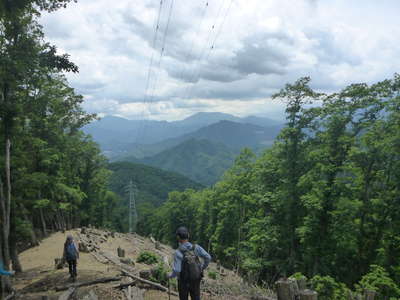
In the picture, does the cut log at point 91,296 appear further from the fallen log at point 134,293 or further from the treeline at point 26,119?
the treeline at point 26,119

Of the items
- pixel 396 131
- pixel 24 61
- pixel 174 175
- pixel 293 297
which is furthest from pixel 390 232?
pixel 174 175

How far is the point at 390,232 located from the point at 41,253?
24589 mm

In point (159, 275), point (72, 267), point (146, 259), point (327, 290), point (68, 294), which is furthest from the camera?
point (146, 259)

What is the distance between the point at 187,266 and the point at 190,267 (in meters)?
0.06

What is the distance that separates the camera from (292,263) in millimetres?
22516

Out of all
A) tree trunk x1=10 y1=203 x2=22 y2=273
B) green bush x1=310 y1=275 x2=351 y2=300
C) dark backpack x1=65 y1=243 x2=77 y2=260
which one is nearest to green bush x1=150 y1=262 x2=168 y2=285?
dark backpack x1=65 y1=243 x2=77 y2=260

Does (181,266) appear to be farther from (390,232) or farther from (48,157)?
(48,157)

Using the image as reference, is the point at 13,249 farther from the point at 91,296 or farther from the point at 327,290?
the point at 327,290

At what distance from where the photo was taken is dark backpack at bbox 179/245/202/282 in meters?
6.28

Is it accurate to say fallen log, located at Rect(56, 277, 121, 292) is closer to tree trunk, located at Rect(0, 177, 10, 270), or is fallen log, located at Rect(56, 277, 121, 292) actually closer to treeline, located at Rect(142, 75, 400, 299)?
tree trunk, located at Rect(0, 177, 10, 270)

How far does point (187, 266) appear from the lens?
20.6 feet

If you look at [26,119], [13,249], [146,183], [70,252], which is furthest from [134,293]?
[146,183]

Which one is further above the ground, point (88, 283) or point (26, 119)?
point (26, 119)

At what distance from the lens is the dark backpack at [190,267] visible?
628 cm
